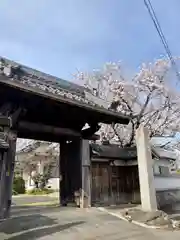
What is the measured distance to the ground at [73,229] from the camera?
20.6ft

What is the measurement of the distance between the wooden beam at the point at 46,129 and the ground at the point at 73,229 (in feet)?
9.73

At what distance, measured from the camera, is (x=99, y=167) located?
12141 millimetres

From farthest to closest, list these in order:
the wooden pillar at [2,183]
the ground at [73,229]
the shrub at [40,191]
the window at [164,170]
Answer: the shrub at [40,191] → the window at [164,170] → the wooden pillar at [2,183] → the ground at [73,229]

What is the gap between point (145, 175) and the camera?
417 inches

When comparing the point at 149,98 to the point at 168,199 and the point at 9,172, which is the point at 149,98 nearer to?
the point at 168,199

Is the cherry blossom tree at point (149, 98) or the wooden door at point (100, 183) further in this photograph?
the cherry blossom tree at point (149, 98)

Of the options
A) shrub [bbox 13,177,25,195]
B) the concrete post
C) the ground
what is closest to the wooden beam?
the concrete post

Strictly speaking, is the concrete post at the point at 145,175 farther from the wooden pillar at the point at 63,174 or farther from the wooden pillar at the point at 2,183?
the wooden pillar at the point at 2,183

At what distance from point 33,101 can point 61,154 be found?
12.1 ft

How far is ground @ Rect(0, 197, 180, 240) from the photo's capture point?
6.26 metres

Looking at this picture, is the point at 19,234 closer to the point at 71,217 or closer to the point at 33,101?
the point at 71,217

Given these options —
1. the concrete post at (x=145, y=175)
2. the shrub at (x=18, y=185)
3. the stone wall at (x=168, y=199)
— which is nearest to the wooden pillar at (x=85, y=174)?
Answer: the concrete post at (x=145, y=175)

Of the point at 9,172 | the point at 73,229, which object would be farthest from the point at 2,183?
the point at 73,229

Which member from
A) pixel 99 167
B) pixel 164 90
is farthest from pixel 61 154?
pixel 164 90
